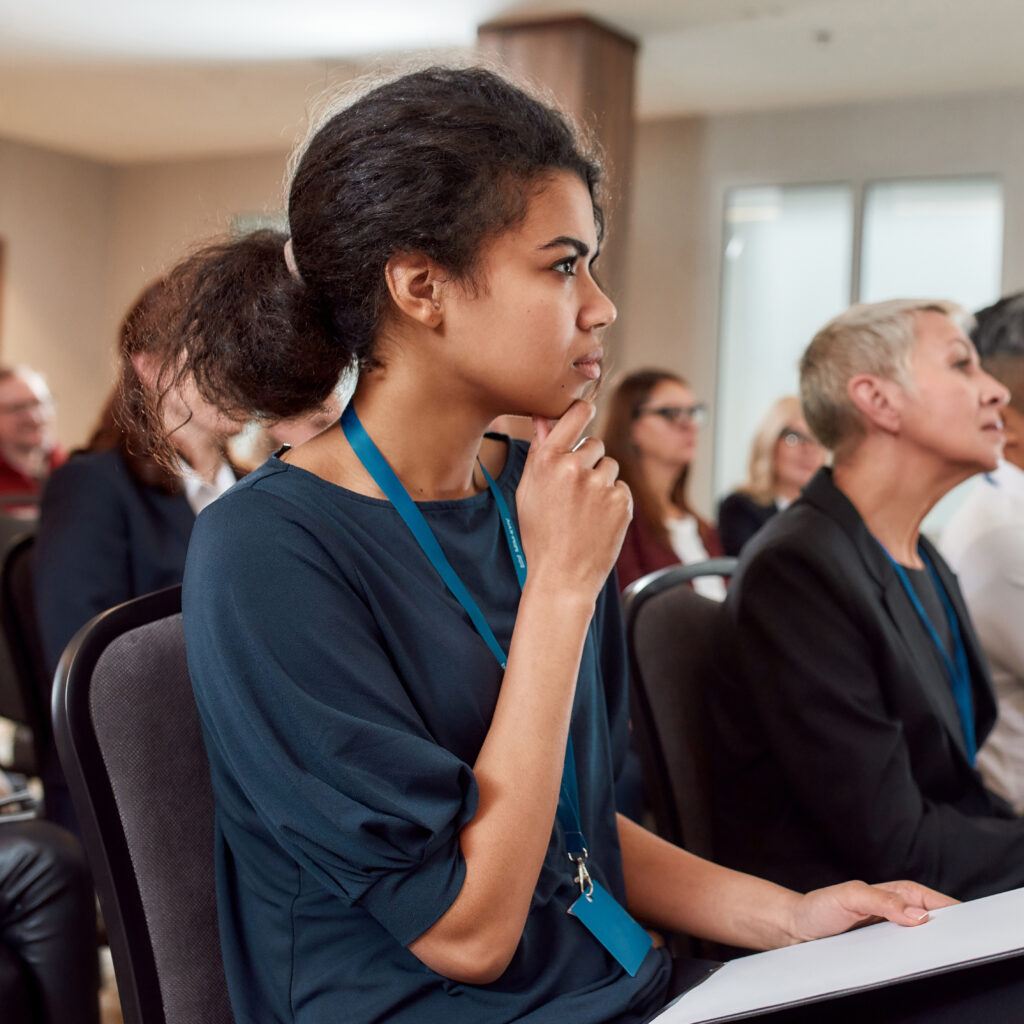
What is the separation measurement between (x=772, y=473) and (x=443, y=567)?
134 inches

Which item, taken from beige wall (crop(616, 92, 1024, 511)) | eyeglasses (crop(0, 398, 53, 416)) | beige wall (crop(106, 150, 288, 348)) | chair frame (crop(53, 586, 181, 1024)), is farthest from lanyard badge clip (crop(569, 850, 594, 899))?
beige wall (crop(106, 150, 288, 348))

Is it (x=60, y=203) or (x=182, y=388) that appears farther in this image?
(x=60, y=203)

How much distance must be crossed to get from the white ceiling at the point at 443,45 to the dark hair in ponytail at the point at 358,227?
4.63 meters

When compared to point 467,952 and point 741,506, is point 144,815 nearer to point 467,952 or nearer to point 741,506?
point 467,952

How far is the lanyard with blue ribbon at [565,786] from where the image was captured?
1051 millimetres

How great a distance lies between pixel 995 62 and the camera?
646 cm

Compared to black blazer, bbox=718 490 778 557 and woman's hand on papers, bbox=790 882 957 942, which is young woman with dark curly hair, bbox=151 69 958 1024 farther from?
black blazer, bbox=718 490 778 557

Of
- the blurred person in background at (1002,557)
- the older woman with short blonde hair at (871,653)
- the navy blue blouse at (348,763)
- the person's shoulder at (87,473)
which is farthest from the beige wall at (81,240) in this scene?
the navy blue blouse at (348,763)

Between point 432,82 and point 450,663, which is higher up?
point 432,82

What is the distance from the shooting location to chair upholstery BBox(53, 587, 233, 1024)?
1006 millimetres

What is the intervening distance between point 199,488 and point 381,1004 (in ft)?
5.52

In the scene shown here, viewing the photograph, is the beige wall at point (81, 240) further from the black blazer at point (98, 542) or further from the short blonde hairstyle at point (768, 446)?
the black blazer at point (98, 542)

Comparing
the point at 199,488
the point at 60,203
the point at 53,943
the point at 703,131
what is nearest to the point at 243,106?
the point at 60,203

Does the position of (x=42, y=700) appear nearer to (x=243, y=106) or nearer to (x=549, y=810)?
(x=549, y=810)
